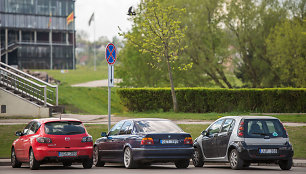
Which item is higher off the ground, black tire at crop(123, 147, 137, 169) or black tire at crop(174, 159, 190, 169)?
black tire at crop(123, 147, 137, 169)

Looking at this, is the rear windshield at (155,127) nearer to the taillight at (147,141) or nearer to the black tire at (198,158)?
the taillight at (147,141)

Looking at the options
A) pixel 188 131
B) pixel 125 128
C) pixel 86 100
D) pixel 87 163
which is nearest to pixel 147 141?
pixel 125 128

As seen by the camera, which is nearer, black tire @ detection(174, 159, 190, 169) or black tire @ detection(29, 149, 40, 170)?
black tire @ detection(29, 149, 40, 170)

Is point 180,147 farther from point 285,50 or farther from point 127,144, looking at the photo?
point 285,50

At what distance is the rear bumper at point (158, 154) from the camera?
46.8ft

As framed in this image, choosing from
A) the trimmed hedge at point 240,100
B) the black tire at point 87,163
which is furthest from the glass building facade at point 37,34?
the black tire at point 87,163

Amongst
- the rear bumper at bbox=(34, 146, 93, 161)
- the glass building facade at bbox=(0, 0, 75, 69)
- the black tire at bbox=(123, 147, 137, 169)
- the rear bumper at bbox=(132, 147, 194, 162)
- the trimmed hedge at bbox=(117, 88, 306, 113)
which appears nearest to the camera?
the rear bumper at bbox=(132, 147, 194, 162)

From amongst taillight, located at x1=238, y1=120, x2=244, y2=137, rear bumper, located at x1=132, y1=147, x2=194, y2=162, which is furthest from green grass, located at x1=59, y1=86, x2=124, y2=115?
taillight, located at x1=238, y1=120, x2=244, y2=137

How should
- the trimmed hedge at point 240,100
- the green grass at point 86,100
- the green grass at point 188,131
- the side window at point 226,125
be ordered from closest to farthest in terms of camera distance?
1. the side window at point 226,125
2. the green grass at point 188,131
3. the trimmed hedge at point 240,100
4. the green grass at point 86,100

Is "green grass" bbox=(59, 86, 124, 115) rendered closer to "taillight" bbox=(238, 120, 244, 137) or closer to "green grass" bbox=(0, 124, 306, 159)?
"green grass" bbox=(0, 124, 306, 159)

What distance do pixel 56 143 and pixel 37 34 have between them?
87.0m

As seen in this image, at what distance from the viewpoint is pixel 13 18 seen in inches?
3725

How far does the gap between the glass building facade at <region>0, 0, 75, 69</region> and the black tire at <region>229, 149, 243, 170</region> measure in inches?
3143

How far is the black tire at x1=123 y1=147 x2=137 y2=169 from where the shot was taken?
1459 centimetres
